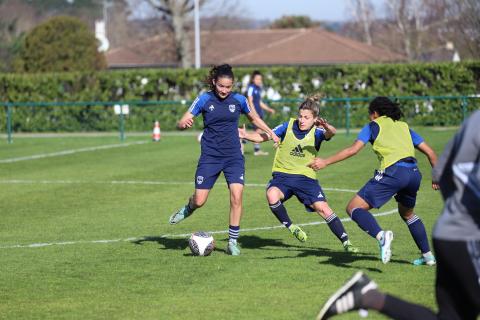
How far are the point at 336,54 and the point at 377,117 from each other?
58.1m

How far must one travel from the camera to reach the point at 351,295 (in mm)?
6594

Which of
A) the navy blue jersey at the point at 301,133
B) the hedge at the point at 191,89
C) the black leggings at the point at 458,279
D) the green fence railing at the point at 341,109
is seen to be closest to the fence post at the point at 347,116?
the green fence railing at the point at 341,109

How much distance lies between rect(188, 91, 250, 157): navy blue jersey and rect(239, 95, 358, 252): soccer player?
0.21m

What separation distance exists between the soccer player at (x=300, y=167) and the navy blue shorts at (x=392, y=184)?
0.94 meters

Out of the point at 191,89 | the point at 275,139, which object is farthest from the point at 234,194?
the point at 191,89

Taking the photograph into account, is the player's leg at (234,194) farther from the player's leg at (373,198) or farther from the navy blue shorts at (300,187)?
the player's leg at (373,198)

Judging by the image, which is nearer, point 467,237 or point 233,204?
point 467,237

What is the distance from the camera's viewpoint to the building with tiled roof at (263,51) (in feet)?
216

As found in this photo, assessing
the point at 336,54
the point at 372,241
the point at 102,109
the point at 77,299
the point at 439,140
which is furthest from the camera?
the point at 336,54

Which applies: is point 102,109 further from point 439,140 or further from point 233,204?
point 233,204

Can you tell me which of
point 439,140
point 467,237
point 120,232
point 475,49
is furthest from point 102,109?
point 467,237

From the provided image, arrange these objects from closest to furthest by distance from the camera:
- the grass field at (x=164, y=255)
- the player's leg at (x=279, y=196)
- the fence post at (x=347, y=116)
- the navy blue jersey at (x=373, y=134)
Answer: the grass field at (x=164, y=255), the navy blue jersey at (x=373, y=134), the player's leg at (x=279, y=196), the fence post at (x=347, y=116)

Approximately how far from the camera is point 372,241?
483 inches

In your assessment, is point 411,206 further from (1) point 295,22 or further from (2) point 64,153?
(1) point 295,22
